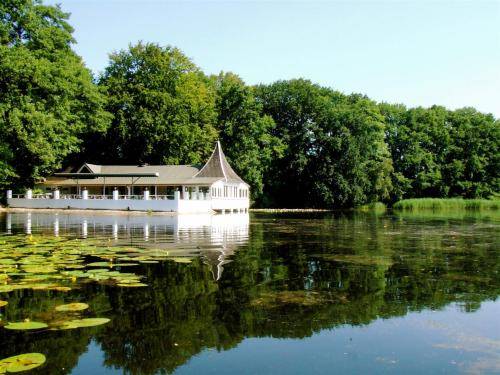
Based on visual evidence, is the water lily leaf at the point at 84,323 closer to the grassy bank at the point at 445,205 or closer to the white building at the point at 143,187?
the white building at the point at 143,187

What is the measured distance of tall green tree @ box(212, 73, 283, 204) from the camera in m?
58.4

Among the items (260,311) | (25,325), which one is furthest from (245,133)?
(25,325)

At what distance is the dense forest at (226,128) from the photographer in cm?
3700

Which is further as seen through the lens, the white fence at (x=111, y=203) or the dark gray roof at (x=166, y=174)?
the dark gray roof at (x=166, y=174)

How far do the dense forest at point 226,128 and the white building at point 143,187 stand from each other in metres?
2.41

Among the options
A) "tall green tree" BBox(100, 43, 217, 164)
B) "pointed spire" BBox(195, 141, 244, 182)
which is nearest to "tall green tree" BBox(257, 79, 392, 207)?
"tall green tree" BBox(100, 43, 217, 164)

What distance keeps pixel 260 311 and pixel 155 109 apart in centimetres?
4773

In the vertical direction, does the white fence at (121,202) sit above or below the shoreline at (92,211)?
above

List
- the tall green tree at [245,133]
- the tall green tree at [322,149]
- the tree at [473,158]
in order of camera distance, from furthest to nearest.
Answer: the tree at [473,158], the tall green tree at [322,149], the tall green tree at [245,133]

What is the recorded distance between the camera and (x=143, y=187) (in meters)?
50.5

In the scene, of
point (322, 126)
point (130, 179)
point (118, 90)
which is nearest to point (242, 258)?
point (130, 179)

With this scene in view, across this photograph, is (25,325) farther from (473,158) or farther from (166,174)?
(473,158)

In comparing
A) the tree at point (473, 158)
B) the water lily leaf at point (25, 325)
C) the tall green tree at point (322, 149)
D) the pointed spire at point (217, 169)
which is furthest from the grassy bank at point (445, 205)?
the water lily leaf at point (25, 325)

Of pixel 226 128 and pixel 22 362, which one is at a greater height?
pixel 226 128
